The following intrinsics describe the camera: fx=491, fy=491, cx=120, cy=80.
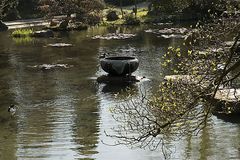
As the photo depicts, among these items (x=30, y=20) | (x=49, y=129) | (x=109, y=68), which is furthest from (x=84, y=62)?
(x=30, y=20)

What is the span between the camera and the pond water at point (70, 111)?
46.7 ft

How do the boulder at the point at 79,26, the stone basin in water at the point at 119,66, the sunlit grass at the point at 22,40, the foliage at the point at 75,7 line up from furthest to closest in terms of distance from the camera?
1. the foliage at the point at 75,7
2. the boulder at the point at 79,26
3. the sunlit grass at the point at 22,40
4. the stone basin in water at the point at 119,66

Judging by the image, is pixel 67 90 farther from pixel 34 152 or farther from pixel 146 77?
pixel 34 152

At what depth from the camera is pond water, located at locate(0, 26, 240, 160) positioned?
14.2 metres

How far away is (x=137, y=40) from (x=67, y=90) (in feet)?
75.1

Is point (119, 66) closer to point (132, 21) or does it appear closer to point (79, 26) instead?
point (79, 26)

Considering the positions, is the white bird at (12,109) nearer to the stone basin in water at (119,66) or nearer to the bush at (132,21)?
the stone basin in water at (119,66)

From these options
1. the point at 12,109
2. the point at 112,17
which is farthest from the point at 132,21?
the point at 12,109

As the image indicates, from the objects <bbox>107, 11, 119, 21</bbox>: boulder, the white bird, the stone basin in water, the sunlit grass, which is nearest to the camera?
the white bird

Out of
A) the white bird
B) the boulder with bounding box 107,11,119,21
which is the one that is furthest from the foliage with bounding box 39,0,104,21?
the white bird

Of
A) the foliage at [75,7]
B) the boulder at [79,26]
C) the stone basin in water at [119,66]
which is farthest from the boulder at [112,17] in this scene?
the stone basin in water at [119,66]

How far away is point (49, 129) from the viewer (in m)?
16.8

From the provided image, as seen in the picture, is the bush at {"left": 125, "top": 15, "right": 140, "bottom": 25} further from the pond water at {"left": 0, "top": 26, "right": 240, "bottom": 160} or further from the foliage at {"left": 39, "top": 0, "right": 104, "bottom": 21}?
the pond water at {"left": 0, "top": 26, "right": 240, "bottom": 160}

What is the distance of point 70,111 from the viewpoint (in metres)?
19.3
